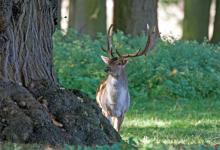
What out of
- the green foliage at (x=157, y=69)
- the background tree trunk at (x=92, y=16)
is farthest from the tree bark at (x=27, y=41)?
the background tree trunk at (x=92, y=16)

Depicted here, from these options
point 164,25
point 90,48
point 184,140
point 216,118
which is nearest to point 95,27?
point 90,48

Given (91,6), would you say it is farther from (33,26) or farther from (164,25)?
(164,25)

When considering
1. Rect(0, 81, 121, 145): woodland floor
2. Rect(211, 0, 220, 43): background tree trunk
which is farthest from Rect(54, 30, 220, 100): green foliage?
Rect(0, 81, 121, 145): woodland floor

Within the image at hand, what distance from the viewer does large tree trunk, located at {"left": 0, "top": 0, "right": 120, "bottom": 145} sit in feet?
31.4

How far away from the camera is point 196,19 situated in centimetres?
2698

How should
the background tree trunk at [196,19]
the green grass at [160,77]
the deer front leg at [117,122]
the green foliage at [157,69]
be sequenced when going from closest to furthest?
the deer front leg at [117,122]
the green grass at [160,77]
the green foliage at [157,69]
the background tree trunk at [196,19]

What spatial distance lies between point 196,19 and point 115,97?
566 inches

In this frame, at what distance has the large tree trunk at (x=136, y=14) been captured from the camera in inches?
885

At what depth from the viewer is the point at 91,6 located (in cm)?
2714

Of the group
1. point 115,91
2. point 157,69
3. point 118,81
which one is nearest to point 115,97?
point 115,91

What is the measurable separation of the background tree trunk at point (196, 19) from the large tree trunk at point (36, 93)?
16.6 m

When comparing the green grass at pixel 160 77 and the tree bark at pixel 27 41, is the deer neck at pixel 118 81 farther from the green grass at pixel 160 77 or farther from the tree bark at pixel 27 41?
the tree bark at pixel 27 41

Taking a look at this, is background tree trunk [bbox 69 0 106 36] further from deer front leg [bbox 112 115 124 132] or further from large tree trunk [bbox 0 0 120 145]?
large tree trunk [bbox 0 0 120 145]

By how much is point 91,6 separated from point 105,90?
46.5ft
